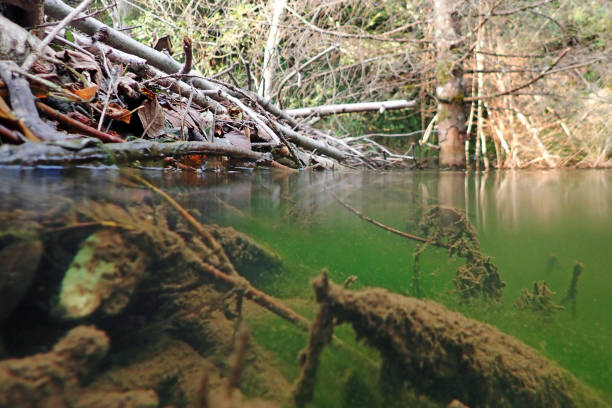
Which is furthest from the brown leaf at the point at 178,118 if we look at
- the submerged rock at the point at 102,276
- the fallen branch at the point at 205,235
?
the submerged rock at the point at 102,276

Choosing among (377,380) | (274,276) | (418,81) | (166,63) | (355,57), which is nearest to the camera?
(377,380)

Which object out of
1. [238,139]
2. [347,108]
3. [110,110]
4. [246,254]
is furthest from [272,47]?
[246,254]

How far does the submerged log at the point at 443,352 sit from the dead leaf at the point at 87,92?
192cm

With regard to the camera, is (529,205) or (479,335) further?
(529,205)

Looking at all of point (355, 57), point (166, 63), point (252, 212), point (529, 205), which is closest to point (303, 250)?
point (252, 212)

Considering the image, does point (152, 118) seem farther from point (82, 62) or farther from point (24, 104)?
point (24, 104)

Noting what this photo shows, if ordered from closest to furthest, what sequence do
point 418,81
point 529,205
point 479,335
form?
point 479,335 < point 529,205 < point 418,81

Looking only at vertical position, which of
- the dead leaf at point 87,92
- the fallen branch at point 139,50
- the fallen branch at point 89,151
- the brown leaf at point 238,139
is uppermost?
the fallen branch at point 139,50

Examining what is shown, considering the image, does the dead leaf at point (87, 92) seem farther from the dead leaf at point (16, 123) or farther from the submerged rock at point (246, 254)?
the submerged rock at point (246, 254)

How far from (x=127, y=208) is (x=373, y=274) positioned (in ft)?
4.10

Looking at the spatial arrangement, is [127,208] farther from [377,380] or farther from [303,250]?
[377,380]

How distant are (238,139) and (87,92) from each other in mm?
1092

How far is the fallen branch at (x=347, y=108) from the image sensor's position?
6074 millimetres

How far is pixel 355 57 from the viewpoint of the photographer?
6.86 metres
